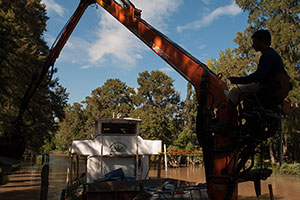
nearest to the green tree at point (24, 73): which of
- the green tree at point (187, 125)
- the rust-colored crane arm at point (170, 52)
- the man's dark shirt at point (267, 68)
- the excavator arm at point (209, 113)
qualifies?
the rust-colored crane arm at point (170, 52)

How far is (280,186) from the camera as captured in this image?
78.9ft

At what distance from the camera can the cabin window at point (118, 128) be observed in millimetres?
15133

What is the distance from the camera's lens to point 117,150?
14234mm

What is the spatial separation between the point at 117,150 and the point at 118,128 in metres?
1.52

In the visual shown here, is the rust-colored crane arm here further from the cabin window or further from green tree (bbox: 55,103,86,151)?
green tree (bbox: 55,103,86,151)

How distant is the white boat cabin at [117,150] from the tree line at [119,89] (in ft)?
8.45

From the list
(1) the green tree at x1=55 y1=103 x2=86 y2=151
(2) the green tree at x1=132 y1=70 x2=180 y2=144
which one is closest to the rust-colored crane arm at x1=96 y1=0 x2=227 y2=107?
(2) the green tree at x1=132 y1=70 x2=180 y2=144

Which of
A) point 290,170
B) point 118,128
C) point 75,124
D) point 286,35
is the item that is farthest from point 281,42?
point 75,124

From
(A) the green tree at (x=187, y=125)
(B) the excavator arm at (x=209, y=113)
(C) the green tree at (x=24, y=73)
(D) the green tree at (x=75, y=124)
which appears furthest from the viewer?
(D) the green tree at (x=75, y=124)

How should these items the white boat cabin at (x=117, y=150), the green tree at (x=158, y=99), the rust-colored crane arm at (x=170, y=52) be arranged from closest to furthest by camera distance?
the rust-colored crane arm at (x=170, y=52)
the white boat cabin at (x=117, y=150)
the green tree at (x=158, y=99)

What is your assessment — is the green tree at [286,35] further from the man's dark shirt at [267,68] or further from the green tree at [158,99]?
the man's dark shirt at [267,68]

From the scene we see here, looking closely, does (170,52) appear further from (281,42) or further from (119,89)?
(119,89)

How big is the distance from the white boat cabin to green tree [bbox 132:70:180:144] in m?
33.4

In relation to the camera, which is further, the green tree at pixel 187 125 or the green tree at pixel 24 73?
the green tree at pixel 187 125
